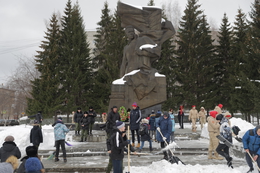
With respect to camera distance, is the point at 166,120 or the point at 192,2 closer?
the point at 166,120

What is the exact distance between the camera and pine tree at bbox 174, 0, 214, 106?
27.6 meters

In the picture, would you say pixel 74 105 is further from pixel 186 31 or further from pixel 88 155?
pixel 88 155

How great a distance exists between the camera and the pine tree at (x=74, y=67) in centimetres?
2736

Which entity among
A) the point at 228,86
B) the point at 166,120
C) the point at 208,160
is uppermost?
the point at 228,86

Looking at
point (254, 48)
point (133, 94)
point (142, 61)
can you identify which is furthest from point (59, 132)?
point (254, 48)

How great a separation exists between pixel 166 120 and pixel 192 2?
2568 centimetres

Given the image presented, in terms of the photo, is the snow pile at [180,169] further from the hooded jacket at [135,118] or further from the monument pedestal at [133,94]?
the monument pedestal at [133,94]

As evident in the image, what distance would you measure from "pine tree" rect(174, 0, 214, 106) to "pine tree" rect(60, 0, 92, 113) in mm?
10482

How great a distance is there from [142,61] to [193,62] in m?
15.4

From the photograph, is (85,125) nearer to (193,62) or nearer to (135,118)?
(135,118)

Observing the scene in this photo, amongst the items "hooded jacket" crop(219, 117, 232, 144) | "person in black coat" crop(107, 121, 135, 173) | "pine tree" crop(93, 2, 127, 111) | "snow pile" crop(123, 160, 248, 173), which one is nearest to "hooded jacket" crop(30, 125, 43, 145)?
"snow pile" crop(123, 160, 248, 173)

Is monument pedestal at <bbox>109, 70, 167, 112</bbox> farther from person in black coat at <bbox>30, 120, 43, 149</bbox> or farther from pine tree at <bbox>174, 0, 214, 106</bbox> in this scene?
pine tree at <bbox>174, 0, 214, 106</bbox>

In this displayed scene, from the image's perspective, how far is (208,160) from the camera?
7598 millimetres

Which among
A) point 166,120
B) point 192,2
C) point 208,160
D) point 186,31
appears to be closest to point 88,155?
point 166,120
